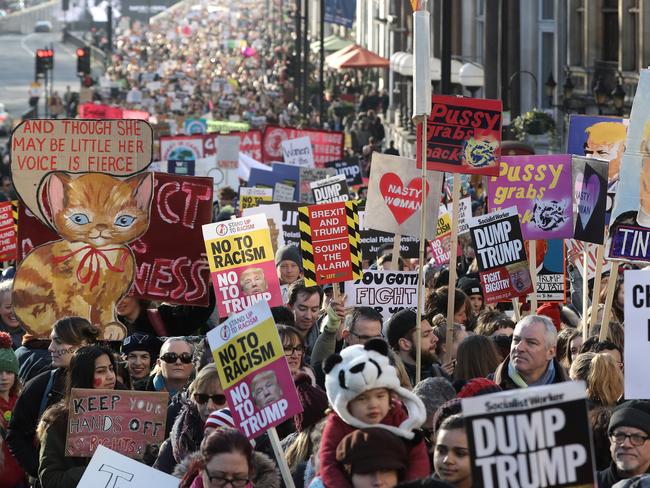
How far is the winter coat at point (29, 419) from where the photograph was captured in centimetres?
835

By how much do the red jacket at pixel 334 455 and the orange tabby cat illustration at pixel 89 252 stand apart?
15.3ft

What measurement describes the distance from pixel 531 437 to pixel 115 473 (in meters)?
2.67

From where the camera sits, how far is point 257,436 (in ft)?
24.0

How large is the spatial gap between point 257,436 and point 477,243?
495 cm

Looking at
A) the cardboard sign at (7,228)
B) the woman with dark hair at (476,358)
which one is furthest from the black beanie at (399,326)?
the cardboard sign at (7,228)

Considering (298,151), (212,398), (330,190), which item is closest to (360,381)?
(212,398)

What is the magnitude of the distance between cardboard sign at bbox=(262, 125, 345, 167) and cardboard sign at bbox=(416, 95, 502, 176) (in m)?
14.9

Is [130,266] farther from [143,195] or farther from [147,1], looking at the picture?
[147,1]

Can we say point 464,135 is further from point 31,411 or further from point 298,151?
point 298,151

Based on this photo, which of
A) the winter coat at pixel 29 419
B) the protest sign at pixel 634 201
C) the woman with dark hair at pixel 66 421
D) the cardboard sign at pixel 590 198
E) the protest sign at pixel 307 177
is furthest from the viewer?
the protest sign at pixel 307 177

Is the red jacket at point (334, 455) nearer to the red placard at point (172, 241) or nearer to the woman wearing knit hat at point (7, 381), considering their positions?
the woman wearing knit hat at point (7, 381)

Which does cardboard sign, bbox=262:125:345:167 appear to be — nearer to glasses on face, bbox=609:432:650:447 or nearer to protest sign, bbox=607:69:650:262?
protest sign, bbox=607:69:650:262

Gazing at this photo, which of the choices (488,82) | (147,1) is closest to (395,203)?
(488,82)

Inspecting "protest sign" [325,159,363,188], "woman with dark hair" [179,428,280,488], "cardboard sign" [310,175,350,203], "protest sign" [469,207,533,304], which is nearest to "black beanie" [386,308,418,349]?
"protest sign" [469,207,533,304]
